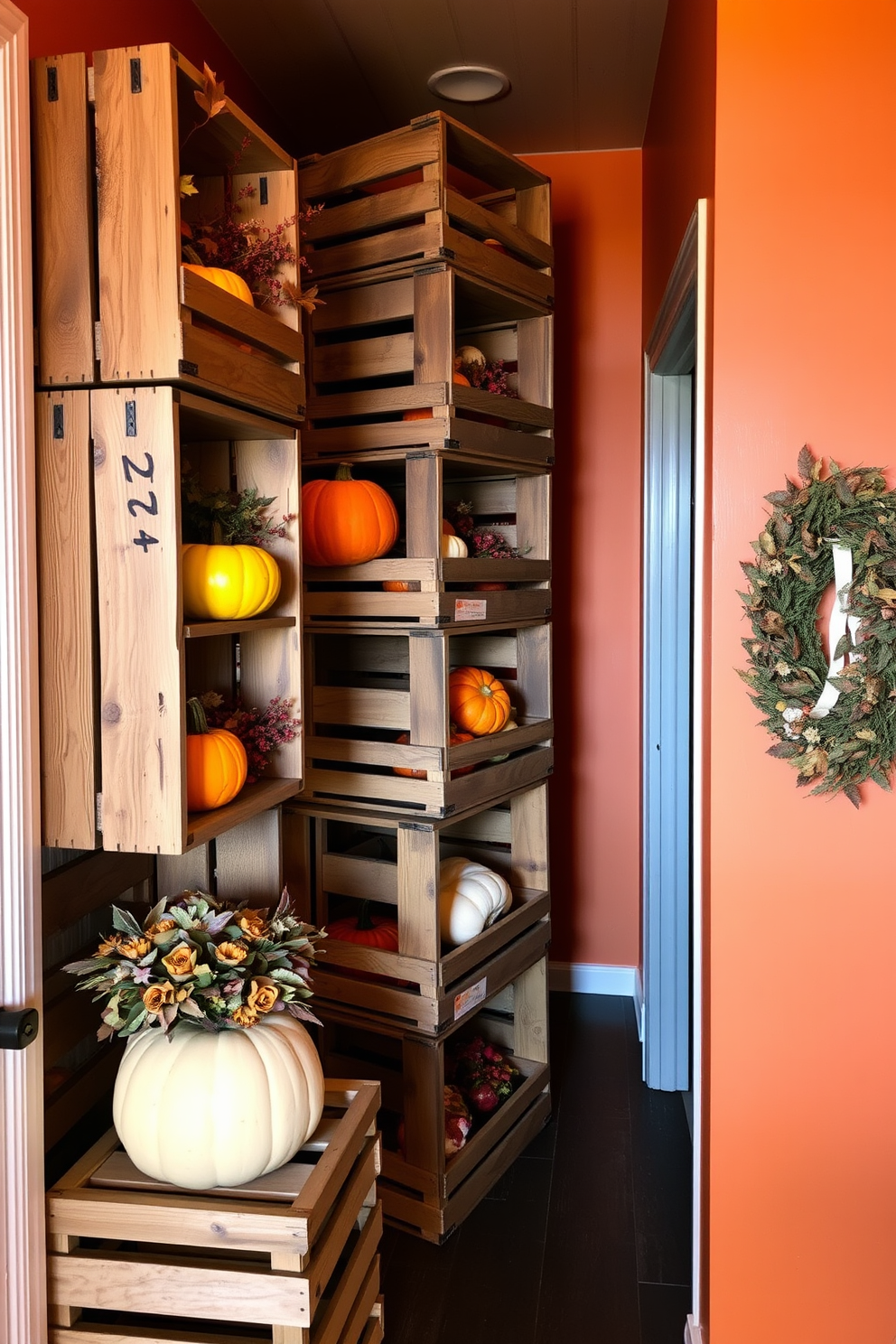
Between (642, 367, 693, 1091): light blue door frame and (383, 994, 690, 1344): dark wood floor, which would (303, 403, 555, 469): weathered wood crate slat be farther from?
(383, 994, 690, 1344): dark wood floor

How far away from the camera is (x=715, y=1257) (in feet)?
6.24

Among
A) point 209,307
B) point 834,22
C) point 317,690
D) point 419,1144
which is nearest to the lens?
point 209,307

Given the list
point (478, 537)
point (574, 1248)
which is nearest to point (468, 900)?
point (574, 1248)

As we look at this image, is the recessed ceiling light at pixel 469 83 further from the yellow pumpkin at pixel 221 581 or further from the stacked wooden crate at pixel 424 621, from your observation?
the yellow pumpkin at pixel 221 581

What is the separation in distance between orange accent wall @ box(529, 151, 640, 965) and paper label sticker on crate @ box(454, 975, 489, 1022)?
4.39ft

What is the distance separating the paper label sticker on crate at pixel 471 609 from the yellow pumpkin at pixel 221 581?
0.74 meters

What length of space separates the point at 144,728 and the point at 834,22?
1.63 meters

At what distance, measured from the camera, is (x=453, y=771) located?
2.43 m

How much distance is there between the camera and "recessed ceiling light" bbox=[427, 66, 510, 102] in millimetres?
2938

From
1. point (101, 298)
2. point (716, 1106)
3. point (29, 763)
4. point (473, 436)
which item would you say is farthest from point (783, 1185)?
point (101, 298)

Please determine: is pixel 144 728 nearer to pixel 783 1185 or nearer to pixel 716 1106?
pixel 716 1106

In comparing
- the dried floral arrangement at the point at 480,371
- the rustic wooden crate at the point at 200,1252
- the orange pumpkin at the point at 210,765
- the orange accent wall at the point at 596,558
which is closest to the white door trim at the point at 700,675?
the dried floral arrangement at the point at 480,371

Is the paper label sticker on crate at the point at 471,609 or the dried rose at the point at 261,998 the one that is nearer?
the dried rose at the point at 261,998

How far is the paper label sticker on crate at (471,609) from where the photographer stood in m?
2.36
